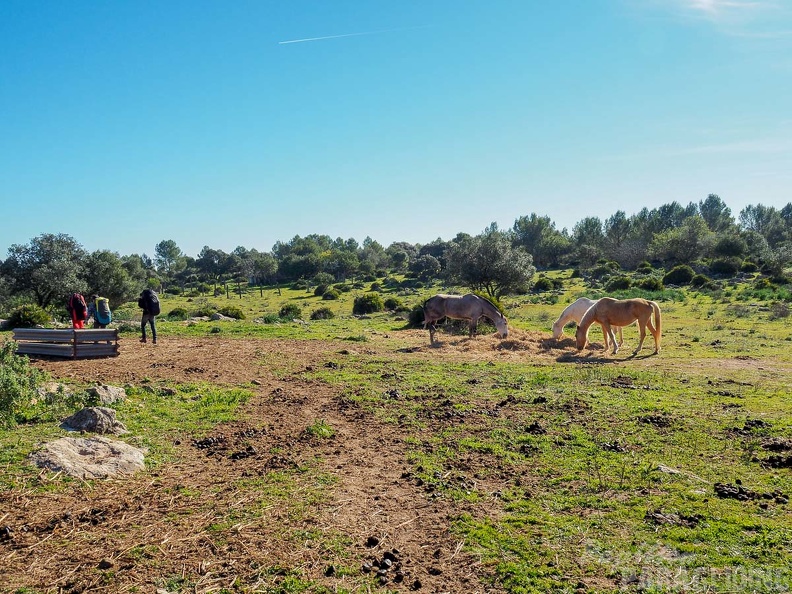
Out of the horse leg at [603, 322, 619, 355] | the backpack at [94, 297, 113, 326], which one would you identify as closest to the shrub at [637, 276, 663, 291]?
the horse leg at [603, 322, 619, 355]

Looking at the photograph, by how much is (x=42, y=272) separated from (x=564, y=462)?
2916 centimetres

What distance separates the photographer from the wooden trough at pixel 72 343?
14328 millimetres

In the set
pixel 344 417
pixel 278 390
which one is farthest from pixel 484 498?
pixel 278 390

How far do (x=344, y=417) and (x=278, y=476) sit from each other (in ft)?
9.41

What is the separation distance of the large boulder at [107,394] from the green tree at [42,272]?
21385 millimetres

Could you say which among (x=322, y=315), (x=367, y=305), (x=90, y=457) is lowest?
(x=90, y=457)

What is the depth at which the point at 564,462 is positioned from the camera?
22.6ft

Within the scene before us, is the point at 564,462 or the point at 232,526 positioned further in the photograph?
the point at 564,462

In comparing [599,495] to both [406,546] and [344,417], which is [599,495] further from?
[344,417]

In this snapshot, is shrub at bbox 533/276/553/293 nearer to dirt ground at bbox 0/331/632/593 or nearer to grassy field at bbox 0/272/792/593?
grassy field at bbox 0/272/792/593

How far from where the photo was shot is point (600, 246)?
85.1 m

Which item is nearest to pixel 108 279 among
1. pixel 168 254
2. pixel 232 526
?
pixel 232 526

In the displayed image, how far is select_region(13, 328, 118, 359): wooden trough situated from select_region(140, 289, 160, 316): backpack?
209 centimetres

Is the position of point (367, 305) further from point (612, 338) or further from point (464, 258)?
point (612, 338)
